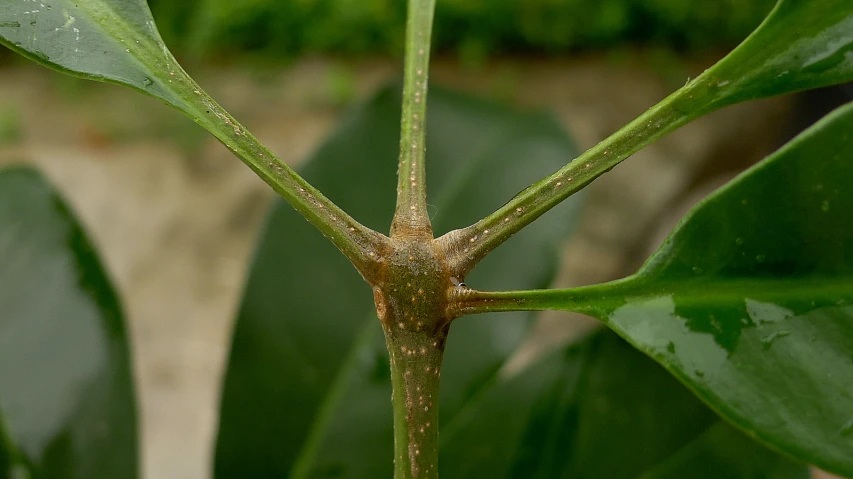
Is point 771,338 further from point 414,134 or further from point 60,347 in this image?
point 60,347

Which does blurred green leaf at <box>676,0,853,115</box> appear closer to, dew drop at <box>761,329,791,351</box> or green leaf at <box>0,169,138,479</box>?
dew drop at <box>761,329,791,351</box>

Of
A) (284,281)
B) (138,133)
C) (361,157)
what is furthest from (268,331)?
(138,133)

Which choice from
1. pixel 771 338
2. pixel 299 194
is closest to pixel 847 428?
pixel 771 338

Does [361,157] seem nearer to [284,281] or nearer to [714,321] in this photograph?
[284,281]

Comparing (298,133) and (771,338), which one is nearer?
(771,338)

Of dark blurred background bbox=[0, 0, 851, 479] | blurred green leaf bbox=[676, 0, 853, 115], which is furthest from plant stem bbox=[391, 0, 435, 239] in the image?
dark blurred background bbox=[0, 0, 851, 479]

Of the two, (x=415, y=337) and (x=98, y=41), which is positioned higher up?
(x=98, y=41)
